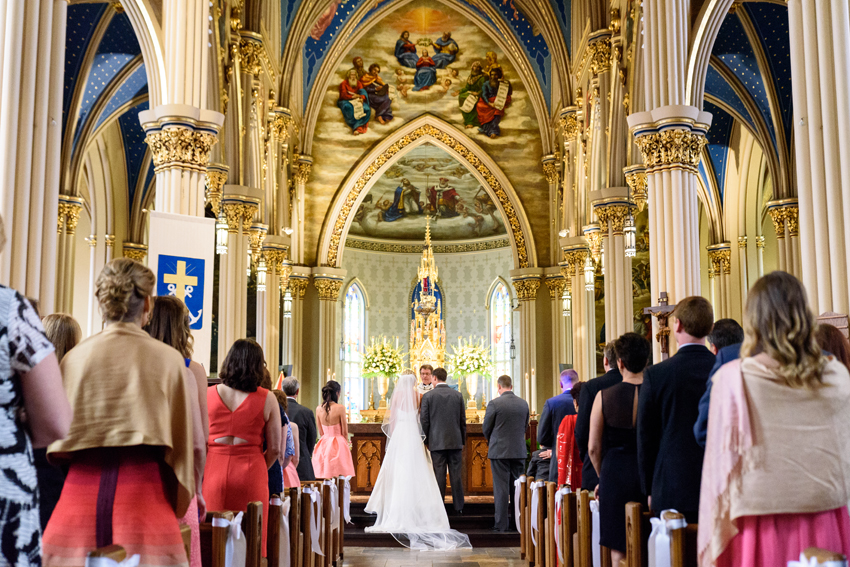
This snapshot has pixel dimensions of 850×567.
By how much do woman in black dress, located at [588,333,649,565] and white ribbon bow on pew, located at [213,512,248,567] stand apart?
1902 mm

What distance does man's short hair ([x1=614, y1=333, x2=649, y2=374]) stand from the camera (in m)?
4.56

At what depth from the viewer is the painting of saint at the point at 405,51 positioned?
824 inches

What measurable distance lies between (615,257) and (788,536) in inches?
434

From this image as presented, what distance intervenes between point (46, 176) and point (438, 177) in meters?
19.7

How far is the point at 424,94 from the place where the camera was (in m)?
21.4

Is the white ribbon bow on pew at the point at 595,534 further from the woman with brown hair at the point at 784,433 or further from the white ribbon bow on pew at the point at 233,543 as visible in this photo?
the woman with brown hair at the point at 784,433

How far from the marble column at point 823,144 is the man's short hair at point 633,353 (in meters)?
1.71

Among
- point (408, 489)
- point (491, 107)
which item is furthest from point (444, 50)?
point (408, 489)

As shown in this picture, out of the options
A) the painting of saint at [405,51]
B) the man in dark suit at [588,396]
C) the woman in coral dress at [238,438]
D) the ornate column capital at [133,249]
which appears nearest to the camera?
the woman in coral dress at [238,438]

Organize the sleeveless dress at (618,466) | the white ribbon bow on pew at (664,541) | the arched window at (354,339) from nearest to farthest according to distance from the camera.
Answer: the white ribbon bow on pew at (664,541) → the sleeveless dress at (618,466) → the arched window at (354,339)

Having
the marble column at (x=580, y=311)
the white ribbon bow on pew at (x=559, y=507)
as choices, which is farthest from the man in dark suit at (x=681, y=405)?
the marble column at (x=580, y=311)

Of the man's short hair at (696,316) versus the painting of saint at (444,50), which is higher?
the painting of saint at (444,50)

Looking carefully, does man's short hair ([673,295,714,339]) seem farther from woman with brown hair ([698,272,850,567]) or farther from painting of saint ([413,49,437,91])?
painting of saint ([413,49,437,91])

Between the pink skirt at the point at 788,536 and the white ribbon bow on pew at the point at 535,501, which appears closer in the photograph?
the pink skirt at the point at 788,536
